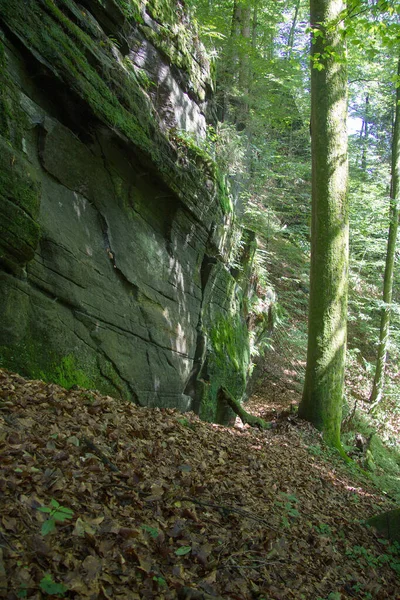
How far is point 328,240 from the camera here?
9438 mm

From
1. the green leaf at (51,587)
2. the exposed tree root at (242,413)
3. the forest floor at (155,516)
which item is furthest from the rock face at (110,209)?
the green leaf at (51,587)

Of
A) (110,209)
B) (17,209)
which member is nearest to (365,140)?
(110,209)

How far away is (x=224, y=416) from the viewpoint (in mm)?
9672

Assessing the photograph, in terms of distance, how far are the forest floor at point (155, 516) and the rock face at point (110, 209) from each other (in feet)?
3.20

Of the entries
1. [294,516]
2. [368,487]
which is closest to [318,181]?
[368,487]

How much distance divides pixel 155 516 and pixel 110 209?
188 inches

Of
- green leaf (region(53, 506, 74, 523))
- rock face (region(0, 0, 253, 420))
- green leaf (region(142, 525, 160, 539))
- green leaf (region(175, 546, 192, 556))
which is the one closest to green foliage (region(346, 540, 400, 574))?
green leaf (region(175, 546, 192, 556))

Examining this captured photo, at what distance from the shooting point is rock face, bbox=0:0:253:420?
513cm

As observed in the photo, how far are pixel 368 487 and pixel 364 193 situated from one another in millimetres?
11314

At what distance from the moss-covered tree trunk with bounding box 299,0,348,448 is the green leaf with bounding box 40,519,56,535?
768cm

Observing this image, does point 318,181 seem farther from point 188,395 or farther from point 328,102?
point 188,395

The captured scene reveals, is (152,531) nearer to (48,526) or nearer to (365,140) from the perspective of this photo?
(48,526)

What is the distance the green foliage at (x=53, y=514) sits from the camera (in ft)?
8.76

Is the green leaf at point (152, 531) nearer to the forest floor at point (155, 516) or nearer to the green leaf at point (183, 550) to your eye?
the forest floor at point (155, 516)
